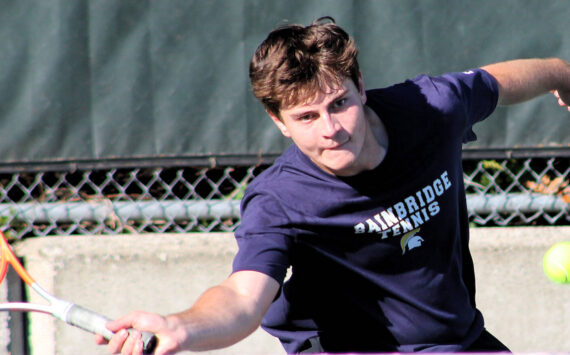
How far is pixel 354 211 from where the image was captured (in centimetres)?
283

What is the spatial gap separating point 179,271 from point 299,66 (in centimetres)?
179

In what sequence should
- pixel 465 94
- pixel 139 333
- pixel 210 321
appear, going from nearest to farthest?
pixel 139 333
pixel 210 321
pixel 465 94

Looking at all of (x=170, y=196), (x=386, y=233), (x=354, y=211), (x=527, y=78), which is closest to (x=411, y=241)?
(x=386, y=233)

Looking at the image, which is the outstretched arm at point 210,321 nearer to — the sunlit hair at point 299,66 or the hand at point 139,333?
the hand at point 139,333

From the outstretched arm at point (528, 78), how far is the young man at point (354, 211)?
1 centimetres

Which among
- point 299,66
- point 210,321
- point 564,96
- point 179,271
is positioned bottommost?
point 179,271

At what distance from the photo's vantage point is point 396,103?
301cm

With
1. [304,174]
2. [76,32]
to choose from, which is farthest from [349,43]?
[76,32]

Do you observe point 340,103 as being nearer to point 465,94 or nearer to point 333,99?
point 333,99

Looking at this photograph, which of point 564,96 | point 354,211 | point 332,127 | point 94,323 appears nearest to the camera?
point 94,323

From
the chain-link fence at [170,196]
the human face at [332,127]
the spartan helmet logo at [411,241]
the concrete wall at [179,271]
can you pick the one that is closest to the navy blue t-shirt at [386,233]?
the spartan helmet logo at [411,241]

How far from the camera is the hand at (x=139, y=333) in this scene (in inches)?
83.8

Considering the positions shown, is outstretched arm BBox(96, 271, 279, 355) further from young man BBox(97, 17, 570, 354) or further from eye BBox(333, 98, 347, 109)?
eye BBox(333, 98, 347, 109)

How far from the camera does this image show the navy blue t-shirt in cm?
279
